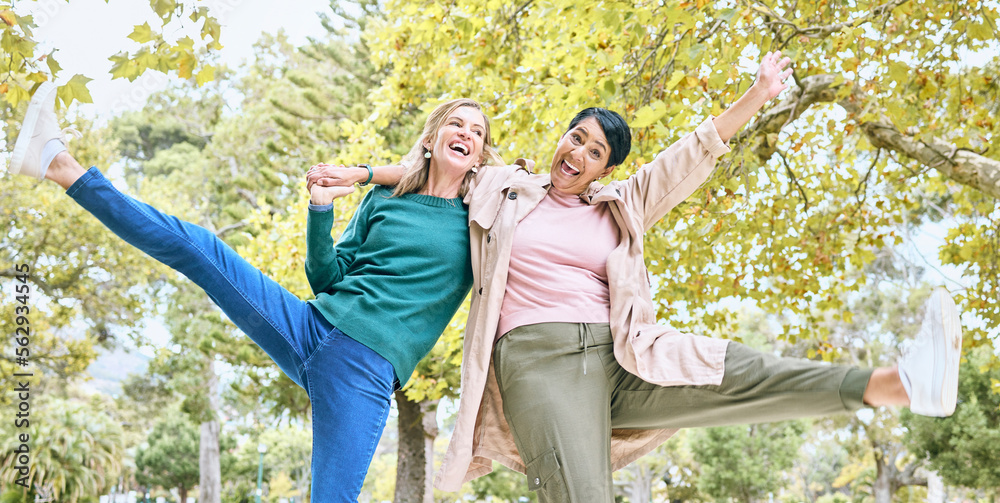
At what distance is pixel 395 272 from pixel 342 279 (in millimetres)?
193

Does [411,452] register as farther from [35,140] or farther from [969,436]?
[969,436]

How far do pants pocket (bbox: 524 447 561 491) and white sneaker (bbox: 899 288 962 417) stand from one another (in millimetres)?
959

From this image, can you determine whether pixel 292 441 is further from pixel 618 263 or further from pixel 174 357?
pixel 618 263

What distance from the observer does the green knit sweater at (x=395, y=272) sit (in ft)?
7.86

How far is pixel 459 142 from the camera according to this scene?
2.71 m

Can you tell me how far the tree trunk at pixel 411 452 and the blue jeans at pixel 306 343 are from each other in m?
7.91

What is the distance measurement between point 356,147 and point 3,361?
581 centimetres

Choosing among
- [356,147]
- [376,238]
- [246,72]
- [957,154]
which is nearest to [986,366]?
[957,154]

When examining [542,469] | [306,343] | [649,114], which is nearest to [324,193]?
[306,343]

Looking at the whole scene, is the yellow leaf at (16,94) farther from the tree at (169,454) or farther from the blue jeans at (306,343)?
the tree at (169,454)

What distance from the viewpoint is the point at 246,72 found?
19.8 m

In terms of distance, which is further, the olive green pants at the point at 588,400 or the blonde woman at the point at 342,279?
the blonde woman at the point at 342,279

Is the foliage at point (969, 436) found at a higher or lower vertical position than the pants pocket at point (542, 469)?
higher

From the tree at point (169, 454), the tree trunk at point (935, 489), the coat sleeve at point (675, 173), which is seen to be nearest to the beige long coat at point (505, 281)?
the coat sleeve at point (675, 173)
